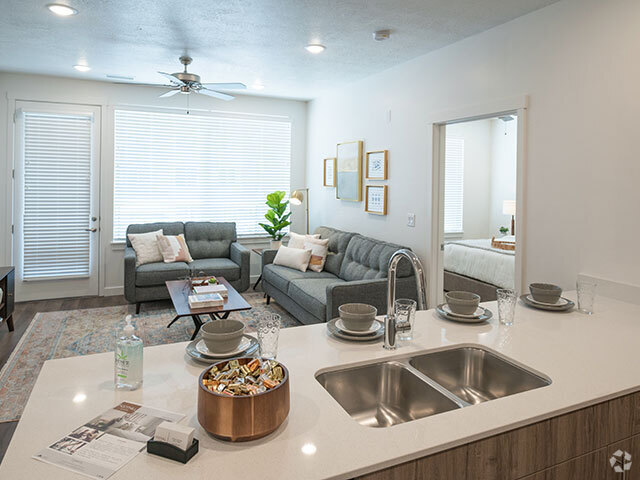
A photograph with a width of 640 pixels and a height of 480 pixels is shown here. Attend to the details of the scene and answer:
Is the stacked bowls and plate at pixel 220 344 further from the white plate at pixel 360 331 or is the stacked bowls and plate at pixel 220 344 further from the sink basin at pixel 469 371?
the sink basin at pixel 469 371

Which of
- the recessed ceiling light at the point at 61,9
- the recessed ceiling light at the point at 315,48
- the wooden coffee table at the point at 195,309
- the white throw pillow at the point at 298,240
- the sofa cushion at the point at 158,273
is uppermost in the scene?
the recessed ceiling light at the point at 315,48

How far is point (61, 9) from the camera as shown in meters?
3.04

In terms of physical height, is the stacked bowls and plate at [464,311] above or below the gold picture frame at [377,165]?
below

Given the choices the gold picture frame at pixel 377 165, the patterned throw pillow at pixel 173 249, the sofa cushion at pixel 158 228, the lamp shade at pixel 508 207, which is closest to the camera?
the gold picture frame at pixel 377 165

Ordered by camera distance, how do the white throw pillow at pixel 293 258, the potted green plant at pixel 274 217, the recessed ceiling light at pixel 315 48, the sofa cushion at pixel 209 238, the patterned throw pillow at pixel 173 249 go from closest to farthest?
1. the recessed ceiling light at pixel 315 48
2. the white throw pillow at pixel 293 258
3. the patterned throw pillow at pixel 173 249
4. the sofa cushion at pixel 209 238
5. the potted green plant at pixel 274 217

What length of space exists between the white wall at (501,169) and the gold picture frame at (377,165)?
10.5 ft

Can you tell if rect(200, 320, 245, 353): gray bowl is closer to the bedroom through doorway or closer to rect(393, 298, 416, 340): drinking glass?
rect(393, 298, 416, 340): drinking glass

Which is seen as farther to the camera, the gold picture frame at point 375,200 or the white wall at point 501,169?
the white wall at point 501,169

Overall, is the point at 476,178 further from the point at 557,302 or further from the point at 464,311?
the point at 464,311

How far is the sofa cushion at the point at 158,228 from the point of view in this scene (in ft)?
17.9

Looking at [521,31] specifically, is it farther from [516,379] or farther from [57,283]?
[57,283]

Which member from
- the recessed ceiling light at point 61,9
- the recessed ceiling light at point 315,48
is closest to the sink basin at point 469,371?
the recessed ceiling light at point 315,48

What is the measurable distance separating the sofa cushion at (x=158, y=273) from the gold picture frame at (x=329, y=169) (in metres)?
2.05

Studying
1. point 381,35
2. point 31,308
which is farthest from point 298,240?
point 31,308
